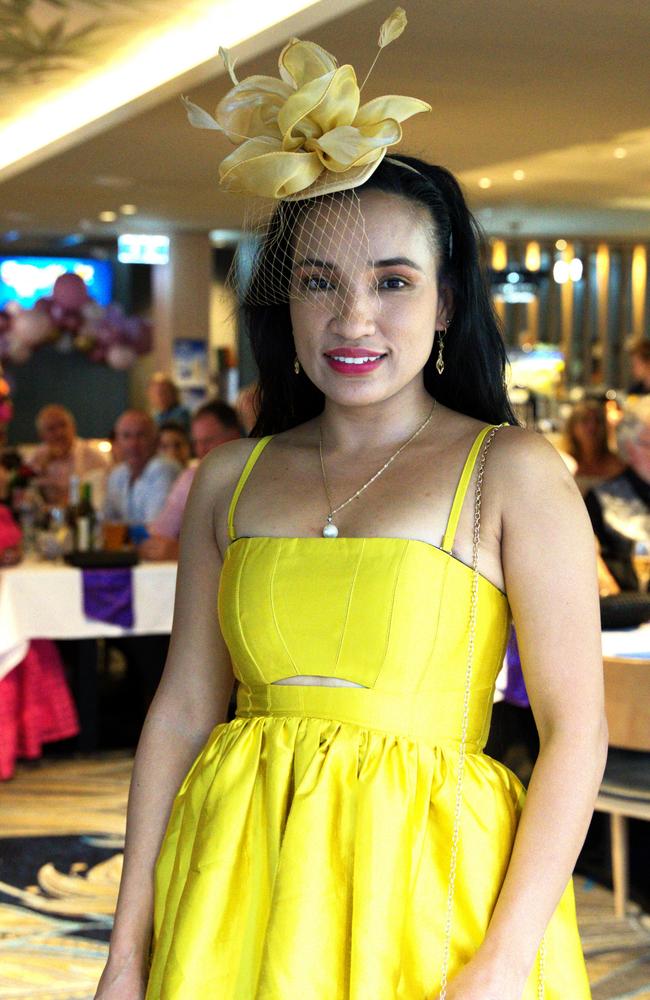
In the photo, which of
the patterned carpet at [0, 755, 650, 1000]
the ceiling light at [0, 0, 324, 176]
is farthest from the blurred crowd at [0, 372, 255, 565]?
the ceiling light at [0, 0, 324, 176]

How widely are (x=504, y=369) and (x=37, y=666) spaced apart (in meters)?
3.99

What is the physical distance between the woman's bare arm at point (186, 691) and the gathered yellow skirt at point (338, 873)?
4.1 inches

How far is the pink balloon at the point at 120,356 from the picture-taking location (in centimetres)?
773

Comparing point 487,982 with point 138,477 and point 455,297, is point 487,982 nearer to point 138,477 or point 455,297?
point 455,297

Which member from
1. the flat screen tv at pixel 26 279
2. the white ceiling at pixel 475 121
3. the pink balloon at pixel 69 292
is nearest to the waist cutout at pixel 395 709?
the white ceiling at pixel 475 121

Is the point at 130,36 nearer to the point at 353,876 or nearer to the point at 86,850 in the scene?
the point at 86,850

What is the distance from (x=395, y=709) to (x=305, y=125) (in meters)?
0.60

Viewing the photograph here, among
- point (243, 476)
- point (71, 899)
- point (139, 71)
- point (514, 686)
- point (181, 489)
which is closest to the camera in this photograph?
point (243, 476)

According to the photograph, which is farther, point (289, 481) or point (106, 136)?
point (106, 136)

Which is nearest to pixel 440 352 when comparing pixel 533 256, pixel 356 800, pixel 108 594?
pixel 356 800

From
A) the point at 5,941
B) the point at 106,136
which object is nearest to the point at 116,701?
the point at 5,941

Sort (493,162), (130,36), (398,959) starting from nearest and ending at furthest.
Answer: (398,959)
(130,36)
(493,162)

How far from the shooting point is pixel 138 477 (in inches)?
267

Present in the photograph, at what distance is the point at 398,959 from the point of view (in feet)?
4.21
